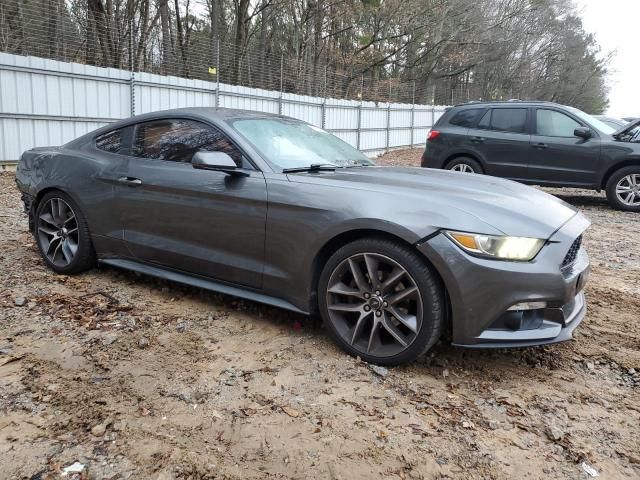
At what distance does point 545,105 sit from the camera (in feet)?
29.3

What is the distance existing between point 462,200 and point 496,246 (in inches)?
13.8

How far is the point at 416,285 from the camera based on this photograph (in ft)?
9.23

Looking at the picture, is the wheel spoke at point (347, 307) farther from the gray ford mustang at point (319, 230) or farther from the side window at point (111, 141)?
the side window at point (111, 141)

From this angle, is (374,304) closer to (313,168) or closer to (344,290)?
(344,290)

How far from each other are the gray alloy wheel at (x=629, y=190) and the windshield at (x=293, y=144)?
6113 millimetres

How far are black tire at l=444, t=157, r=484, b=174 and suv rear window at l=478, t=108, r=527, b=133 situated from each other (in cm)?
63

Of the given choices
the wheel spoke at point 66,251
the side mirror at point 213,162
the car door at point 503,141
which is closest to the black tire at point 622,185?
the car door at point 503,141

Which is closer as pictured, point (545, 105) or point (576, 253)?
point (576, 253)

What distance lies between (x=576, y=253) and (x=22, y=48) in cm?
1123

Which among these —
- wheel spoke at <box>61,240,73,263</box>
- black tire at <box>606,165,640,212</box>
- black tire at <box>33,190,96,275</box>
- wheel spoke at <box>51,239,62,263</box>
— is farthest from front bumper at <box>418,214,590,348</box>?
black tire at <box>606,165,640,212</box>

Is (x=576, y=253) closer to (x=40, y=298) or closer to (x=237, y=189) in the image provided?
(x=237, y=189)

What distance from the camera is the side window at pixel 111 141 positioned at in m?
4.19

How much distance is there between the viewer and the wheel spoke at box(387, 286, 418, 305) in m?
2.83

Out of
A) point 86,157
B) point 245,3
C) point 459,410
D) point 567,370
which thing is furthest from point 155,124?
point 245,3
